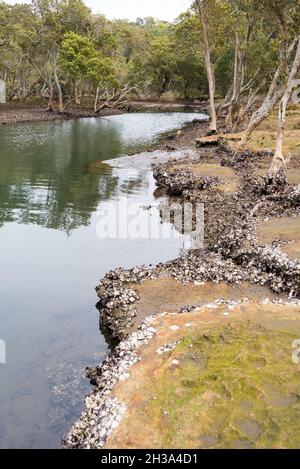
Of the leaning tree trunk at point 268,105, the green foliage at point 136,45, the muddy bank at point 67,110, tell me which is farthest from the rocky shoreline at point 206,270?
the muddy bank at point 67,110

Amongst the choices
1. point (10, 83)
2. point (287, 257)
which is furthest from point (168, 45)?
point (287, 257)

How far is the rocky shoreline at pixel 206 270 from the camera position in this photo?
9773 millimetres

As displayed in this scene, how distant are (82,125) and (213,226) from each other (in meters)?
48.3

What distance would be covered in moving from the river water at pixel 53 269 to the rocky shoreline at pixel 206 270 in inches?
31.0

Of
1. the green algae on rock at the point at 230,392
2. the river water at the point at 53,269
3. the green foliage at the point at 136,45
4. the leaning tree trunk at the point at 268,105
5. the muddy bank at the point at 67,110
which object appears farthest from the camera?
the muddy bank at the point at 67,110

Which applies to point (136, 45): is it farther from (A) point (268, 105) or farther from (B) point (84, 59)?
(A) point (268, 105)

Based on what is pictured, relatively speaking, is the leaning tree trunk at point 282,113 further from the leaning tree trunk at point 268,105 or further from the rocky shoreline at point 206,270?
the leaning tree trunk at point 268,105

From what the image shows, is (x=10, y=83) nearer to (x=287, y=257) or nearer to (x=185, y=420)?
(x=287, y=257)

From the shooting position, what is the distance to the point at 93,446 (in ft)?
28.0

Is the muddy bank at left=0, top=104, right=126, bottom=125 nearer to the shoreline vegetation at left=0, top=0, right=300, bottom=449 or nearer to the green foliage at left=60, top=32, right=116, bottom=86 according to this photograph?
the green foliage at left=60, top=32, right=116, bottom=86

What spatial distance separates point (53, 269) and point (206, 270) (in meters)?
6.04

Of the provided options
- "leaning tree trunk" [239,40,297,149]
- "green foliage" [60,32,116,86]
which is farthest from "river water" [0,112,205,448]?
"green foliage" [60,32,116,86]

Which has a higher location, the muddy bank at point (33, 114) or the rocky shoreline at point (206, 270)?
the muddy bank at point (33, 114)

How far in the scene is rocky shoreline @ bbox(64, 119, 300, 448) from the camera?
9773mm
